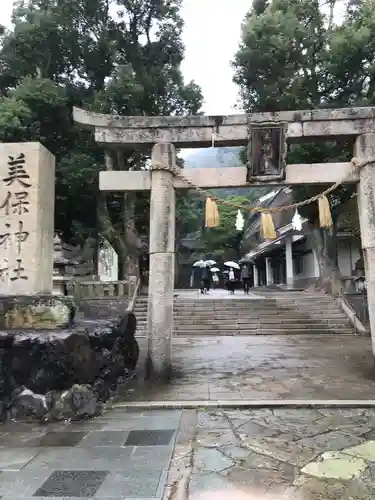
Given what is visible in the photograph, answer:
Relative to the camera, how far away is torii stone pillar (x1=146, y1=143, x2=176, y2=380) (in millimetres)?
8031

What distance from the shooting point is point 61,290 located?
18.1 m

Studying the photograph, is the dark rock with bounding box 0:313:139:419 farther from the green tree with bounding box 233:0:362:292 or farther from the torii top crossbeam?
the green tree with bounding box 233:0:362:292

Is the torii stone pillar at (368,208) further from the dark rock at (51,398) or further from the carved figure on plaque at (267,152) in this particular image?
the dark rock at (51,398)

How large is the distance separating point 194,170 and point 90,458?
19.1 feet

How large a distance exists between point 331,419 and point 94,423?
10.7 ft

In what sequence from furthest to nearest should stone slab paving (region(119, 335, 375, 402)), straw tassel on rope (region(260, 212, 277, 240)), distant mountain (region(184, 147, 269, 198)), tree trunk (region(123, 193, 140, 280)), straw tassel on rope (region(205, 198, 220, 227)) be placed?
1. distant mountain (region(184, 147, 269, 198))
2. tree trunk (region(123, 193, 140, 280))
3. straw tassel on rope (region(205, 198, 220, 227))
4. straw tassel on rope (region(260, 212, 277, 240))
5. stone slab paving (region(119, 335, 375, 402))

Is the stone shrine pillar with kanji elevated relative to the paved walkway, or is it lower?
elevated

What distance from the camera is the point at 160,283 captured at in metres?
8.05

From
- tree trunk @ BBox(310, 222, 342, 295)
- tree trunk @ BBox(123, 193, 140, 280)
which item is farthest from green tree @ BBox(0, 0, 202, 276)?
tree trunk @ BBox(310, 222, 342, 295)

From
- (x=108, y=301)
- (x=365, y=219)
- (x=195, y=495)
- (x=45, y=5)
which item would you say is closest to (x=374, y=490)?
(x=195, y=495)

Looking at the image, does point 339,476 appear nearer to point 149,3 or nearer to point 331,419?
point 331,419

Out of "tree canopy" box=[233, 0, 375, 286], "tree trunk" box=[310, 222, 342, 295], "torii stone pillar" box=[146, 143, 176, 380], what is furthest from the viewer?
"tree trunk" box=[310, 222, 342, 295]

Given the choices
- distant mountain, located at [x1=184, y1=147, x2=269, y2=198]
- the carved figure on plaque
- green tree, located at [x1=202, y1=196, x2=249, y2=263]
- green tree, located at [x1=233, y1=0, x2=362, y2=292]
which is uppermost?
distant mountain, located at [x1=184, y1=147, x2=269, y2=198]

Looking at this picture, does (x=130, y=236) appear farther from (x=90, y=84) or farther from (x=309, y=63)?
(x=309, y=63)
